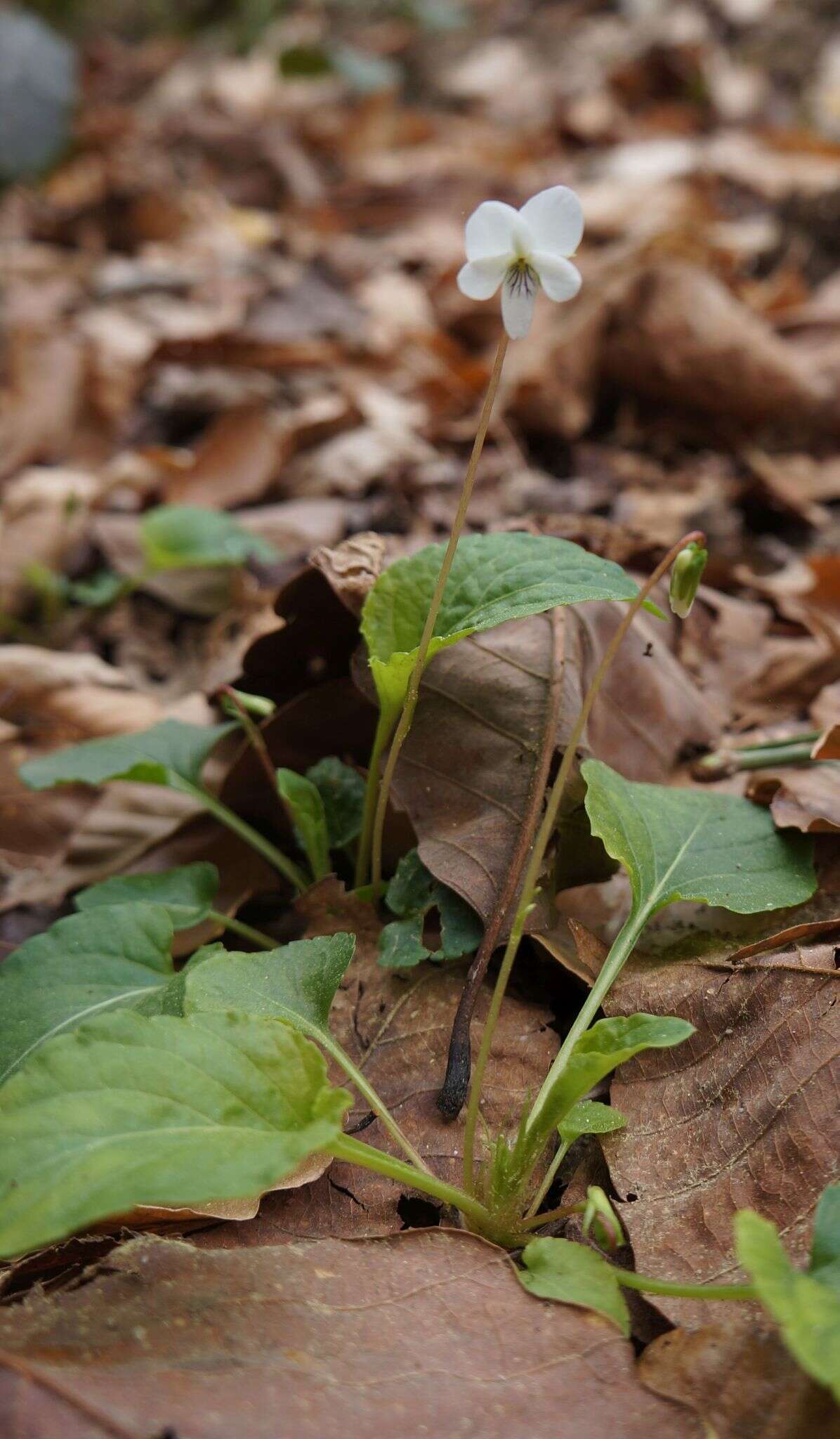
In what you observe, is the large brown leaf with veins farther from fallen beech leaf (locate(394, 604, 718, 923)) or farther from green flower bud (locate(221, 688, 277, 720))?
green flower bud (locate(221, 688, 277, 720))

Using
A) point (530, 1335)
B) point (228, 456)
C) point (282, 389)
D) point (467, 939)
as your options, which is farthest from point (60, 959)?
point (282, 389)

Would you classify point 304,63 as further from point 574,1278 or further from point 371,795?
point 574,1278

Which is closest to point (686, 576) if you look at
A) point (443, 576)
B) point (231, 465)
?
point (443, 576)

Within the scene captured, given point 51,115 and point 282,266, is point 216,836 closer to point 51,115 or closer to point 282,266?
point 282,266

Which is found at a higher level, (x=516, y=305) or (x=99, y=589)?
(x=516, y=305)

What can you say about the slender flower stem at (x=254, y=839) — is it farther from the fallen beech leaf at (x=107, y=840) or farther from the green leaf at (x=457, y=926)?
the green leaf at (x=457, y=926)

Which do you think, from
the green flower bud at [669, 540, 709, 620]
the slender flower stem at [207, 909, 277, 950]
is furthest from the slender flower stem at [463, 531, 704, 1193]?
the slender flower stem at [207, 909, 277, 950]
